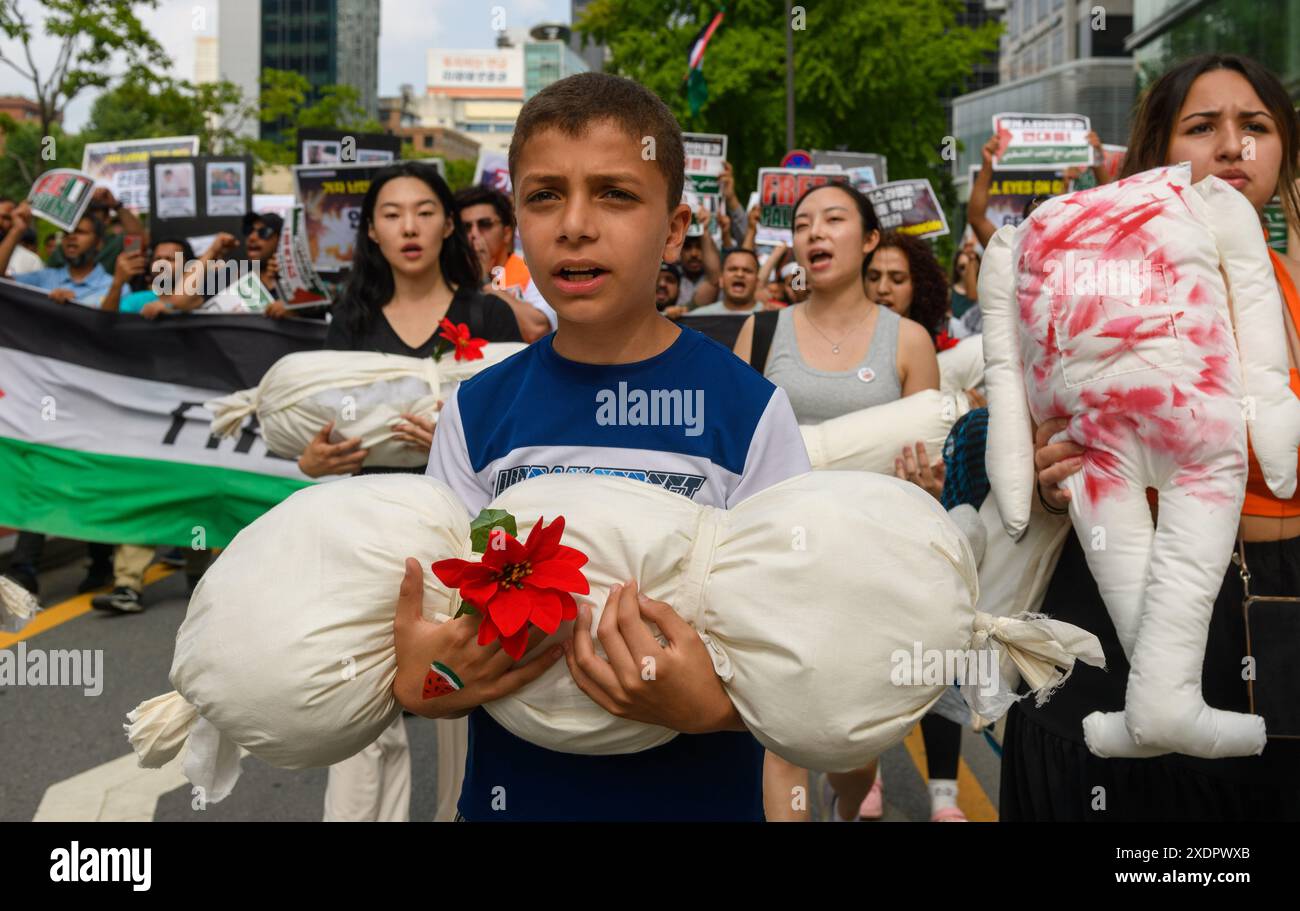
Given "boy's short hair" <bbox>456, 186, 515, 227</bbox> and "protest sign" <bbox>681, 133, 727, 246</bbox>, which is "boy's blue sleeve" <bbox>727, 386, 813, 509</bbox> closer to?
"boy's short hair" <bbox>456, 186, 515, 227</bbox>

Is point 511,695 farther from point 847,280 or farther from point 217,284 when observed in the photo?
point 217,284

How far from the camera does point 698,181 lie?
31.1 feet

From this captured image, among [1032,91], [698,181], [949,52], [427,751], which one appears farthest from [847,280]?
[1032,91]

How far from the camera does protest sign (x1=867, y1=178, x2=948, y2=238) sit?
28.3 ft

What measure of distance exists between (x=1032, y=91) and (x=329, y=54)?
79.0m

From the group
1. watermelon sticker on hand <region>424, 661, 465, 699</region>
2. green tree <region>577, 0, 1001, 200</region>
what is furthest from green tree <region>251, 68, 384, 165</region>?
watermelon sticker on hand <region>424, 661, 465, 699</region>

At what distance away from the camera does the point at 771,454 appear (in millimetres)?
1852

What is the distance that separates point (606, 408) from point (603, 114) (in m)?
0.43

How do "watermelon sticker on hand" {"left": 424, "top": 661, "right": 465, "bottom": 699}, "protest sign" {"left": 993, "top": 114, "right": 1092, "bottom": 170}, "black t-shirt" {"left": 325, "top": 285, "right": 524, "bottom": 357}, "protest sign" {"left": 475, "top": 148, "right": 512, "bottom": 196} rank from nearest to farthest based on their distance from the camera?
"watermelon sticker on hand" {"left": 424, "top": 661, "right": 465, "bottom": 699} < "black t-shirt" {"left": 325, "top": 285, "right": 524, "bottom": 357} < "protest sign" {"left": 993, "top": 114, "right": 1092, "bottom": 170} < "protest sign" {"left": 475, "top": 148, "right": 512, "bottom": 196}

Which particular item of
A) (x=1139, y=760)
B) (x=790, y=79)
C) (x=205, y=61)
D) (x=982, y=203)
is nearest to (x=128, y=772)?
Result: (x=1139, y=760)

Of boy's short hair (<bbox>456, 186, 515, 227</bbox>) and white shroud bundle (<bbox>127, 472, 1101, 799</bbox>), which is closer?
white shroud bundle (<bbox>127, 472, 1101, 799</bbox>)

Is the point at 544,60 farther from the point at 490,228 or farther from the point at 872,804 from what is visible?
the point at 872,804

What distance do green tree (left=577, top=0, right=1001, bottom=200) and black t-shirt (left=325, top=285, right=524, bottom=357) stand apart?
22.5m

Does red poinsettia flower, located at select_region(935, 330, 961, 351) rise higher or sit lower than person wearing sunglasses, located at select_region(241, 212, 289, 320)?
lower
